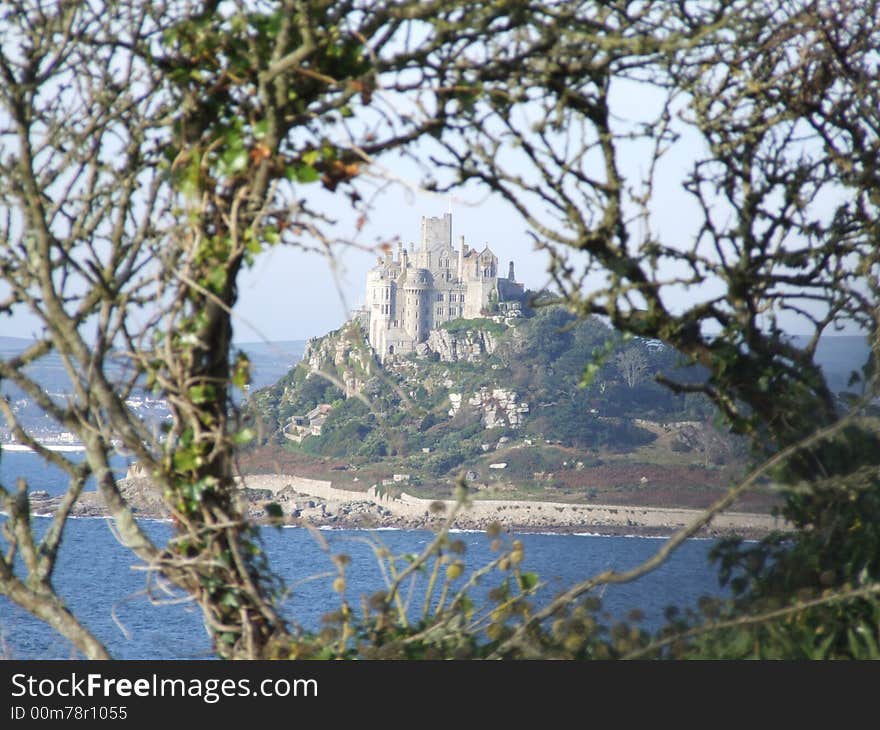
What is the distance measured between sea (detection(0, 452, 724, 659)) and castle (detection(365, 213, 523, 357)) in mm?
20127

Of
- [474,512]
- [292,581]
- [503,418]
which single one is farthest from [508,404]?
[292,581]

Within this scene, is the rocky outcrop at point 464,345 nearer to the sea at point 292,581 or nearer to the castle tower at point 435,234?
the castle tower at point 435,234

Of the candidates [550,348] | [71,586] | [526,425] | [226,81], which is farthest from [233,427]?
[550,348]

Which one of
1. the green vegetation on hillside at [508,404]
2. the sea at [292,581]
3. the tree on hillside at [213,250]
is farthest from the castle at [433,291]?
the tree on hillside at [213,250]

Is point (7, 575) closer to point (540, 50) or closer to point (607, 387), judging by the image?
point (540, 50)

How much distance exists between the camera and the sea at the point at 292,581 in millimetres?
2537

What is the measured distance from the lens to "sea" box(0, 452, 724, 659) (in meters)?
2.54

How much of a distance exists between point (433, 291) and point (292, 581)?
83945 mm

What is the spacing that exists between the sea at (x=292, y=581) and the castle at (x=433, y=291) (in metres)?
20.1

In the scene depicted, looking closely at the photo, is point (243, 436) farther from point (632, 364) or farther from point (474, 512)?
point (474, 512)

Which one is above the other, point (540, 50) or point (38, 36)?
point (38, 36)

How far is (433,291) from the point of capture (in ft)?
283

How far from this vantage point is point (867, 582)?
2.90 m
